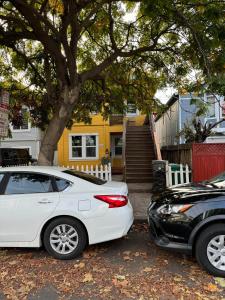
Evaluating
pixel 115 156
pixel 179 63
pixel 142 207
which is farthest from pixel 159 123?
pixel 142 207

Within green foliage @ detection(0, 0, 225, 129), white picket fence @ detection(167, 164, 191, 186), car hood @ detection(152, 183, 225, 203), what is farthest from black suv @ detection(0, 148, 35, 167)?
car hood @ detection(152, 183, 225, 203)

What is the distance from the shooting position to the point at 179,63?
10.0 metres

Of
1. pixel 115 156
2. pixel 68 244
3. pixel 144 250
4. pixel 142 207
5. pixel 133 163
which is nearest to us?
pixel 68 244

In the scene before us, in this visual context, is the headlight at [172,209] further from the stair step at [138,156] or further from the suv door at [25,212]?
the stair step at [138,156]

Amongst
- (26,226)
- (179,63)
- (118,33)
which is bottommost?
(26,226)

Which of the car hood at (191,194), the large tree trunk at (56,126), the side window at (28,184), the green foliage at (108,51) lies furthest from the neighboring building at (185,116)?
the side window at (28,184)

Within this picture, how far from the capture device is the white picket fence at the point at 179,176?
32.2ft

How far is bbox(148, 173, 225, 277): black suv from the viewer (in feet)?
14.5

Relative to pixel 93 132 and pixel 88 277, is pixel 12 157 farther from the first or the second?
pixel 88 277

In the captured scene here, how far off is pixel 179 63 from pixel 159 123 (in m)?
14.6

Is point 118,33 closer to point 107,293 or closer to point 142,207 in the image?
point 142,207

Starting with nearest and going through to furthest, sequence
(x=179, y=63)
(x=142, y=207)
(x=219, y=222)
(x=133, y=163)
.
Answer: (x=219, y=222) → (x=142, y=207) → (x=179, y=63) → (x=133, y=163)

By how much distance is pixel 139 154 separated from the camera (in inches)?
578

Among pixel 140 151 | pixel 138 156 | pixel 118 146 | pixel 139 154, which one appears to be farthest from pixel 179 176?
pixel 118 146
